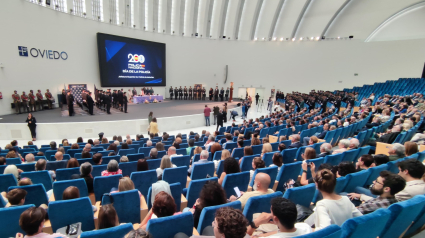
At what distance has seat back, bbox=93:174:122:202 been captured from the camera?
3.31m

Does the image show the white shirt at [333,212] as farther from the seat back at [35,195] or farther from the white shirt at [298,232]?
the seat back at [35,195]

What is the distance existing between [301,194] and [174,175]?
82.5 inches

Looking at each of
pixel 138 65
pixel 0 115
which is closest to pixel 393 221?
pixel 0 115

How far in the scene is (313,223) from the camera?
2059mm

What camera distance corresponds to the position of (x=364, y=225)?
154cm

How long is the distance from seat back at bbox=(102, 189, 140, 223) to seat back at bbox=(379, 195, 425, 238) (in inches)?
102

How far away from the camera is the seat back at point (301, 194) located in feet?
7.63

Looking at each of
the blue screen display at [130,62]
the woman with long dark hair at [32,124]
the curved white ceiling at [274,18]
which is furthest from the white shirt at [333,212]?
the curved white ceiling at [274,18]

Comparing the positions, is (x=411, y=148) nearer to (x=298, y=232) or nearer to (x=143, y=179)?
(x=298, y=232)

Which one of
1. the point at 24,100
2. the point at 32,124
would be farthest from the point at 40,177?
the point at 24,100

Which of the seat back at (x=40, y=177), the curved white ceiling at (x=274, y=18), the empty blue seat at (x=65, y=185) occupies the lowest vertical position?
the seat back at (x=40, y=177)

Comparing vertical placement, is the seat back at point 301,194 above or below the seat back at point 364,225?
below

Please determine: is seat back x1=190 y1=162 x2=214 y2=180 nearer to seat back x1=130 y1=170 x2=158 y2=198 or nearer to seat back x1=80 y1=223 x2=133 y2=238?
seat back x1=130 y1=170 x2=158 y2=198

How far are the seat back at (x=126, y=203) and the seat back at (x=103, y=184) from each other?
2.36 feet
